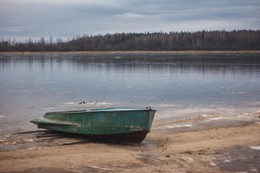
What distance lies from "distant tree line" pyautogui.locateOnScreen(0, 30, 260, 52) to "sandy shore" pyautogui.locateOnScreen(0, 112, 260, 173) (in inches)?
5112

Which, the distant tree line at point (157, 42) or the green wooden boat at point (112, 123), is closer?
the green wooden boat at point (112, 123)

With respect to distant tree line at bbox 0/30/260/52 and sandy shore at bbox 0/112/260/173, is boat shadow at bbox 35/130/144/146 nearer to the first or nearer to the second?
sandy shore at bbox 0/112/260/173

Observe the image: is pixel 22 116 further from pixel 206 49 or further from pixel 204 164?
pixel 206 49

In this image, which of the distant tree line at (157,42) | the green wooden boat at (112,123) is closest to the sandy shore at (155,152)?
the green wooden boat at (112,123)

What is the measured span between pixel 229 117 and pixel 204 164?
7.08 metres

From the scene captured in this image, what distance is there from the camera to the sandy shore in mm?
9031

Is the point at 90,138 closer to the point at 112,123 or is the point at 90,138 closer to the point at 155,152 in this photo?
the point at 112,123

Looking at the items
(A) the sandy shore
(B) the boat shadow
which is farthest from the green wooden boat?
(A) the sandy shore

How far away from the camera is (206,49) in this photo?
462ft

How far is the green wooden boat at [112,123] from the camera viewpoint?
38.1ft

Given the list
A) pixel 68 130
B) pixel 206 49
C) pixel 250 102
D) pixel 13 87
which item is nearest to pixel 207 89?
pixel 250 102

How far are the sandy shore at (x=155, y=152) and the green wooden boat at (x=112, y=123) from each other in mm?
298

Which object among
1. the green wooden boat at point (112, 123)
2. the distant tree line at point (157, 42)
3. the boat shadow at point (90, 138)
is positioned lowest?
the boat shadow at point (90, 138)

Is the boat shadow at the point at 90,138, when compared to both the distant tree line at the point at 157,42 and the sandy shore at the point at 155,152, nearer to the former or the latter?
the sandy shore at the point at 155,152
